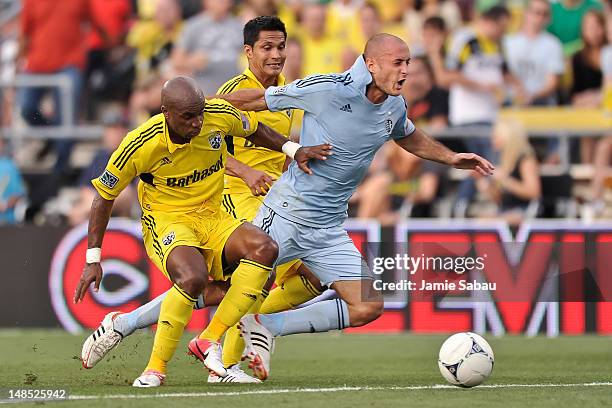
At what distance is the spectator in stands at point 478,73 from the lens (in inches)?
638

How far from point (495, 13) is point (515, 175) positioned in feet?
7.62

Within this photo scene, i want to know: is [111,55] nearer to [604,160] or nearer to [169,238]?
[604,160]

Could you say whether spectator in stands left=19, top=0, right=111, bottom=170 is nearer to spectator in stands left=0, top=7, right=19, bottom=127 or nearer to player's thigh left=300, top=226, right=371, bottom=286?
spectator in stands left=0, top=7, right=19, bottom=127

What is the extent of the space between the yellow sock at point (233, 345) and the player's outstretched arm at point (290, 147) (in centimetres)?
105

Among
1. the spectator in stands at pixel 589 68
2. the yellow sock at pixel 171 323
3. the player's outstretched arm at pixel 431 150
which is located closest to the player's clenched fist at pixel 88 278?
the yellow sock at pixel 171 323

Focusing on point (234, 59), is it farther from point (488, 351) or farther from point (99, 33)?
point (488, 351)

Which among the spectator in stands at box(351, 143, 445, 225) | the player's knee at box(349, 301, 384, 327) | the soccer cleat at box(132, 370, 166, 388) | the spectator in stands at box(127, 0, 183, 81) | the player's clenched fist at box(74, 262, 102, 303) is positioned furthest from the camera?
the spectator in stands at box(127, 0, 183, 81)

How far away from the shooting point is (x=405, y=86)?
52.6ft

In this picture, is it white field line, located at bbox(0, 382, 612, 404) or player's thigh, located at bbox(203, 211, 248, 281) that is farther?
player's thigh, located at bbox(203, 211, 248, 281)

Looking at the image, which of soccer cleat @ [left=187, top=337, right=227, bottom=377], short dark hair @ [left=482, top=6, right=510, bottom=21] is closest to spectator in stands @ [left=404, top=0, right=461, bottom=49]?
short dark hair @ [left=482, top=6, right=510, bottom=21]

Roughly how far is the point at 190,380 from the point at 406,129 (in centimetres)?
242

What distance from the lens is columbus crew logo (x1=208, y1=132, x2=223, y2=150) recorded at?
29.6ft

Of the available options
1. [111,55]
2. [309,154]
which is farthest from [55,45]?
[309,154]

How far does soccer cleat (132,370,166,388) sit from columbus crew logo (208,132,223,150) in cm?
163
